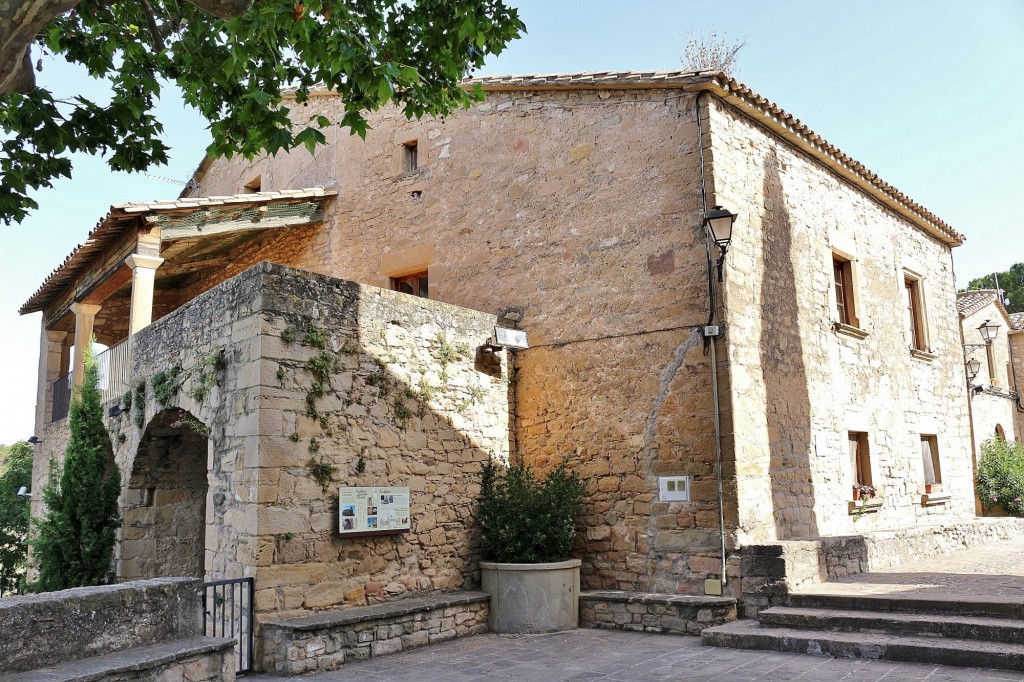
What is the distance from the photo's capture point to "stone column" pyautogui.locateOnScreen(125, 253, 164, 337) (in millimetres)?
10094

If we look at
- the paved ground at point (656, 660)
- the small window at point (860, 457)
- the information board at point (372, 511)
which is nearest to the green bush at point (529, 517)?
the paved ground at point (656, 660)

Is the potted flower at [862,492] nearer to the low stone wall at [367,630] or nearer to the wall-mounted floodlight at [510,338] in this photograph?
the wall-mounted floodlight at [510,338]

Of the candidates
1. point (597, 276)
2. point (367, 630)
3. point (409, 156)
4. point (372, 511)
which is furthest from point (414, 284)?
point (367, 630)

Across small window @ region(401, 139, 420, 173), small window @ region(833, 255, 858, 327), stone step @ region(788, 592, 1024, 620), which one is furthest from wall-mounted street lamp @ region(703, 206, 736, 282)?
small window @ region(401, 139, 420, 173)

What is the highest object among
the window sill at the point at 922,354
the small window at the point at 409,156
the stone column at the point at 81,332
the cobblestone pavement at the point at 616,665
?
the small window at the point at 409,156

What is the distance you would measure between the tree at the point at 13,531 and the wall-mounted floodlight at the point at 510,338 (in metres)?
7.25

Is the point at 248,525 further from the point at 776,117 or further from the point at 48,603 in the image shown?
the point at 776,117

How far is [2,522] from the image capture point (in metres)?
15.0

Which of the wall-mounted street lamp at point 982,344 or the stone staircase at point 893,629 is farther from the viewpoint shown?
the wall-mounted street lamp at point 982,344

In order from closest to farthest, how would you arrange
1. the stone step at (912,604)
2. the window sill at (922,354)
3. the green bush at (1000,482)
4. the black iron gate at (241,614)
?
the black iron gate at (241,614)
the stone step at (912,604)
the window sill at (922,354)
the green bush at (1000,482)

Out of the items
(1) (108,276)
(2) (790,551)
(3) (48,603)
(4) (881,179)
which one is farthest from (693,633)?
(1) (108,276)

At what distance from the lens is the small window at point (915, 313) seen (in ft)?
42.4

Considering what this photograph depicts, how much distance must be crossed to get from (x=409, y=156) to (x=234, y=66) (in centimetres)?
616

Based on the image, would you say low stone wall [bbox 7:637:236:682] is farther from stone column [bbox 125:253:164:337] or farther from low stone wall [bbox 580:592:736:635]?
stone column [bbox 125:253:164:337]
